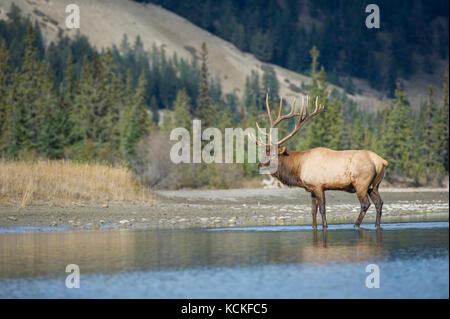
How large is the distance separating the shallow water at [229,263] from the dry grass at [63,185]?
273 inches

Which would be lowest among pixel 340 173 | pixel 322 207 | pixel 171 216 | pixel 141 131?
pixel 171 216

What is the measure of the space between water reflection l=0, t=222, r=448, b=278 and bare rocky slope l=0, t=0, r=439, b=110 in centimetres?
13423

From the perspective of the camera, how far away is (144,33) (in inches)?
7077

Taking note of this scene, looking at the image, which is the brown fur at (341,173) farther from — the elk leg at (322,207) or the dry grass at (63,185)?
the dry grass at (63,185)

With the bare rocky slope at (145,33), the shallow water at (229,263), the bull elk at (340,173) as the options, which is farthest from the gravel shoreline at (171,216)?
the bare rocky slope at (145,33)

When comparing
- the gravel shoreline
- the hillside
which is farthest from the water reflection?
the hillside

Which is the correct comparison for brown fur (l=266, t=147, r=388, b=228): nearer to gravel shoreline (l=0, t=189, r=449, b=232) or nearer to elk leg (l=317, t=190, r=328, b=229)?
elk leg (l=317, t=190, r=328, b=229)

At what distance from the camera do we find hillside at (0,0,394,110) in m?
158

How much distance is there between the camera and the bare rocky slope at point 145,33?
520 ft

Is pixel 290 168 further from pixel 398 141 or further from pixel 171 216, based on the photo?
pixel 398 141

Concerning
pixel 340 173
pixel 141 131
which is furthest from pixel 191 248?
pixel 141 131

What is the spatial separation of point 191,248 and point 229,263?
7.39 feet
